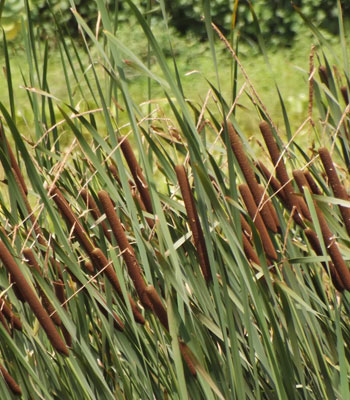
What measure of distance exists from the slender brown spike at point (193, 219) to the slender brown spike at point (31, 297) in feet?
0.58

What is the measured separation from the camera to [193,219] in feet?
2.79

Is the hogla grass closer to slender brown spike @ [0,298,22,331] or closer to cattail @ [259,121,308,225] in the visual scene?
cattail @ [259,121,308,225]

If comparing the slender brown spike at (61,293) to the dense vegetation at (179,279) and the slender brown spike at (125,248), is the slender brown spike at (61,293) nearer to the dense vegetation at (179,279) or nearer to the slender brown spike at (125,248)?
the dense vegetation at (179,279)

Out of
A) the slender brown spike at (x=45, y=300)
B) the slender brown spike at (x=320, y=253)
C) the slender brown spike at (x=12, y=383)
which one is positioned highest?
the slender brown spike at (x=45, y=300)

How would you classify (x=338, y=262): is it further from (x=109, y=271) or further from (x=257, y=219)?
(x=109, y=271)

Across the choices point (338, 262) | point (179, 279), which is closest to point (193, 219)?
point (179, 279)

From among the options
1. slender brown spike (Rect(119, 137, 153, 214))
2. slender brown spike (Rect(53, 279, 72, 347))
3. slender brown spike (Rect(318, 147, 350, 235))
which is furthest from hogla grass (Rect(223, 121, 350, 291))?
slender brown spike (Rect(53, 279, 72, 347))

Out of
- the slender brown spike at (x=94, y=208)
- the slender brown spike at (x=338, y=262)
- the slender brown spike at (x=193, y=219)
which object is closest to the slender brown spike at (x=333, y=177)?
the slender brown spike at (x=338, y=262)

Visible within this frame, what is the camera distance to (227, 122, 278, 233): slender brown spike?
0.89 m

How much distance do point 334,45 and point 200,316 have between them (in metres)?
4.42

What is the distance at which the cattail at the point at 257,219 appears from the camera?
925mm

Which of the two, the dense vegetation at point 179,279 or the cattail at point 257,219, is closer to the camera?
the dense vegetation at point 179,279

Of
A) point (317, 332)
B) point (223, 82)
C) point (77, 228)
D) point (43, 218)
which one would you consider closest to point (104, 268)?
point (77, 228)

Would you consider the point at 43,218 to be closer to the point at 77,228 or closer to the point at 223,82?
the point at 77,228
